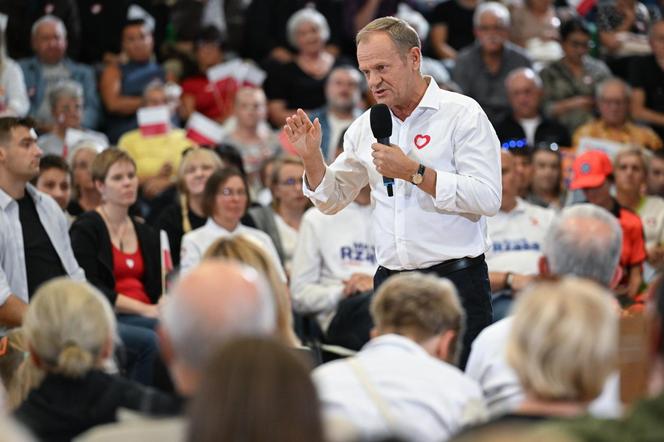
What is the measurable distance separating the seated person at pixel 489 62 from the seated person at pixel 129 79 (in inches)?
92.7

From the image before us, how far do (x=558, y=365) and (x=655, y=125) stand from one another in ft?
23.5

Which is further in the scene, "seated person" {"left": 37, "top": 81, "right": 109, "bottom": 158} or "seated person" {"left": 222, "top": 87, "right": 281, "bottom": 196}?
"seated person" {"left": 222, "top": 87, "right": 281, "bottom": 196}

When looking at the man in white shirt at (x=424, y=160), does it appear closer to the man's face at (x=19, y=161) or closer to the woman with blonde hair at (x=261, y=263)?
the woman with blonde hair at (x=261, y=263)

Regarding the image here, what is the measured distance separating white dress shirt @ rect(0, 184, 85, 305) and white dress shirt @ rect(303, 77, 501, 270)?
175 centimetres

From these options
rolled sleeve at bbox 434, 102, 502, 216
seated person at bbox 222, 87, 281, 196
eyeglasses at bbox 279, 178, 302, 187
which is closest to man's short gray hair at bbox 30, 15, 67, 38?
seated person at bbox 222, 87, 281, 196

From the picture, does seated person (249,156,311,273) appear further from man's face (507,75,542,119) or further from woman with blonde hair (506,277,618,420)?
woman with blonde hair (506,277,618,420)

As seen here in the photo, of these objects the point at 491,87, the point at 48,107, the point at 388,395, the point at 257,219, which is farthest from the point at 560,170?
the point at 388,395

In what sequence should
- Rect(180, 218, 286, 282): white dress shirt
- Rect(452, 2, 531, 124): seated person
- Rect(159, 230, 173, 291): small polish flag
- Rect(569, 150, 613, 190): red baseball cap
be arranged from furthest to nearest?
Rect(452, 2, 531, 124): seated person → Rect(569, 150, 613, 190): red baseball cap → Rect(159, 230, 173, 291): small polish flag → Rect(180, 218, 286, 282): white dress shirt

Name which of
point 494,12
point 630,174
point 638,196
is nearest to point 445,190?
point 630,174

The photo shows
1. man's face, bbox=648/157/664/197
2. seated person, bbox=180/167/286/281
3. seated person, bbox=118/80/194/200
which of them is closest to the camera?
seated person, bbox=180/167/286/281

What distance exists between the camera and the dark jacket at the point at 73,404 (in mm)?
3246

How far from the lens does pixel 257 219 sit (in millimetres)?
7164

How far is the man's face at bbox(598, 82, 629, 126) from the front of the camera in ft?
29.2

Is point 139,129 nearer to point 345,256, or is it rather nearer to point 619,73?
point 345,256
